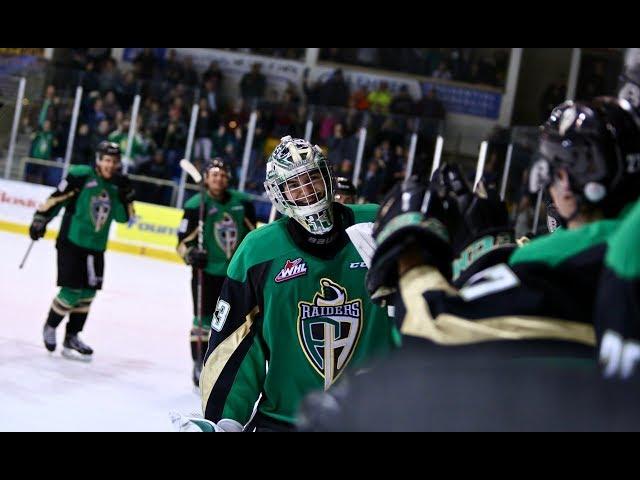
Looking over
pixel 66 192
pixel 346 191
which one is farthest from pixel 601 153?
pixel 66 192

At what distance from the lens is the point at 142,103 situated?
42.0 ft

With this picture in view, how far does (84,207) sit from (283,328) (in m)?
4.42

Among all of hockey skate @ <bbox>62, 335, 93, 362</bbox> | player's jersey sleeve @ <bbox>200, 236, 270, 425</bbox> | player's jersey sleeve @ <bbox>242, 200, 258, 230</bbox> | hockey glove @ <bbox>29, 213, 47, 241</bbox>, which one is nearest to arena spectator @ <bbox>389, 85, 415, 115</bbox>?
player's jersey sleeve @ <bbox>242, 200, 258, 230</bbox>

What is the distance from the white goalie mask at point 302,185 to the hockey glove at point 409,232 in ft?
3.83

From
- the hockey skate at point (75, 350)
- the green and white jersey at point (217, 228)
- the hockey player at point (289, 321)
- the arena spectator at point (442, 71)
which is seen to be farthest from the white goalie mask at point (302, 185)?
the arena spectator at point (442, 71)

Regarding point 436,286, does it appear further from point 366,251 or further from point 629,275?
point 366,251

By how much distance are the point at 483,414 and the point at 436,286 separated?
25cm

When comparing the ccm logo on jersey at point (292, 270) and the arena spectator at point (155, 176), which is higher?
the arena spectator at point (155, 176)

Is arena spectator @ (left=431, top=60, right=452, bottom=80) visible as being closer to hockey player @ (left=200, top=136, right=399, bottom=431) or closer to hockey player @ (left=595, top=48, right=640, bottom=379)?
hockey player @ (left=200, top=136, right=399, bottom=431)

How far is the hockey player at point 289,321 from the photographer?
272 centimetres

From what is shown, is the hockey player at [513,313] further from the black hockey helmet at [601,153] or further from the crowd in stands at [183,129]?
the crowd in stands at [183,129]

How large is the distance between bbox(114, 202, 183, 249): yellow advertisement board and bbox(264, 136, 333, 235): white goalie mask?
867 cm

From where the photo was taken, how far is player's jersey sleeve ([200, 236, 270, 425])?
271 centimetres
